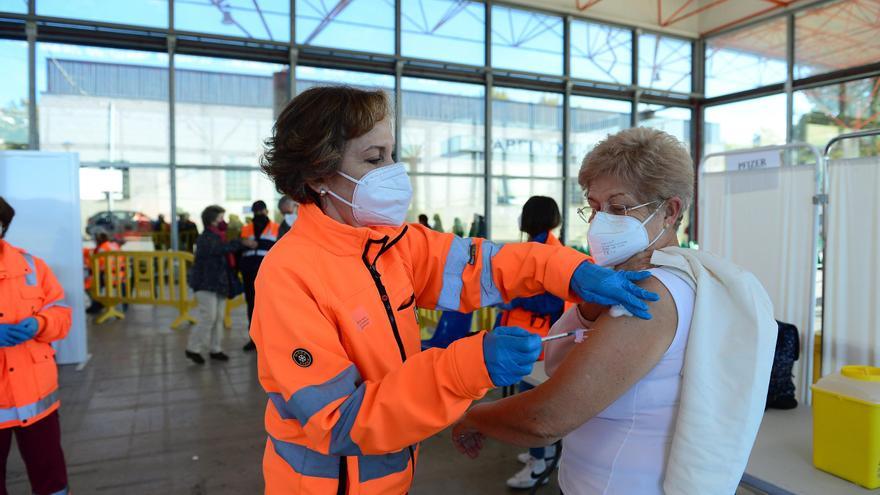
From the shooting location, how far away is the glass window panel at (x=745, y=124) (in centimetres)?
1012

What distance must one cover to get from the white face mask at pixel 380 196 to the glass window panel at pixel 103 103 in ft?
25.6

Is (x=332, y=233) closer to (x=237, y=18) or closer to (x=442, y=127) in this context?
(x=237, y=18)

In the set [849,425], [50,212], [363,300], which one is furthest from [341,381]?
[50,212]

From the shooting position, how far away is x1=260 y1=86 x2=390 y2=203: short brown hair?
3.66 ft

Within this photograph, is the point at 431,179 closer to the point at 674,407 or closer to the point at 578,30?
the point at 578,30

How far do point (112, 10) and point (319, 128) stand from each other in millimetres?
8404

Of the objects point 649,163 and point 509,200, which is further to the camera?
point 509,200

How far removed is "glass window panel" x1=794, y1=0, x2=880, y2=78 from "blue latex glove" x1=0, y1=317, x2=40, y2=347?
1122 centimetres

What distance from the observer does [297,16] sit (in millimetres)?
8484

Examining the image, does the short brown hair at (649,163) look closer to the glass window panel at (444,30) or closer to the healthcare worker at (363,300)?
the healthcare worker at (363,300)

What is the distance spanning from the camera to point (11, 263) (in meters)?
2.28

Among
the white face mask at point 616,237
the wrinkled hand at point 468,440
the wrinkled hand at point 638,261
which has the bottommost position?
the wrinkled hand at point 468,440

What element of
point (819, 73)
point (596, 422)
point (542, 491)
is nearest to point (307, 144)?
point (596, 422)

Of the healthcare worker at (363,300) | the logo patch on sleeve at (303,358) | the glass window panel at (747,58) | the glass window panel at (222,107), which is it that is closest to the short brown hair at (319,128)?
the healthcare worker at (363,300)
